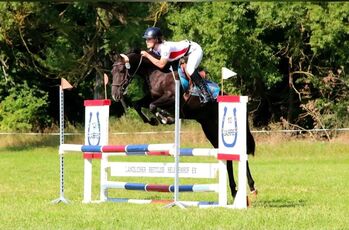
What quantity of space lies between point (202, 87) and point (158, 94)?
1.70 feet

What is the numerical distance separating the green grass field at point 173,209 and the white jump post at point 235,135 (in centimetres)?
32

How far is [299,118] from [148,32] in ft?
71.0

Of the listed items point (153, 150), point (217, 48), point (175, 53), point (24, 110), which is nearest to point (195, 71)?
point (175, 53)

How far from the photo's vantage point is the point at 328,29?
26172 mm

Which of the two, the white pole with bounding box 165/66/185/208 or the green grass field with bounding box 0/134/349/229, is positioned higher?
the white pole with bounding box 165/66/185/208

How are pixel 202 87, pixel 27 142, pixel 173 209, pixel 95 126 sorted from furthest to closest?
1. pixel 27 142
2. pixel 95 126
3. pixel 202 87
4. pixel 173 209

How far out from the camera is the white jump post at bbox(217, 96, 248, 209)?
759 centimetres

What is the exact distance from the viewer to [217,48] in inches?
1078

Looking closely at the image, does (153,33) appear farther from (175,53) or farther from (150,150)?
(150,150)

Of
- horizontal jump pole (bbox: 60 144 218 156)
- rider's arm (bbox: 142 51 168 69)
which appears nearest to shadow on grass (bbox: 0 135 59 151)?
rider's arm (bbox: 142 51 168 69)

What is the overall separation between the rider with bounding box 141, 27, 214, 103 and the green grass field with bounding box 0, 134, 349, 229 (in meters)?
1.54

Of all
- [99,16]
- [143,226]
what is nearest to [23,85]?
[99,16]

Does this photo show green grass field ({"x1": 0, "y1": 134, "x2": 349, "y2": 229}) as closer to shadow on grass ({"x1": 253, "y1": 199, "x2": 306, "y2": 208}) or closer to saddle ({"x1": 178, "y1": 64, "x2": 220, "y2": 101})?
shadow on grass ({"x1": 253, "y1": 199, "x2": 306, "y2": 208})

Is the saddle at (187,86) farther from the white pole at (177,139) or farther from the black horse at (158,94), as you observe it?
the white pole at (177,139)
